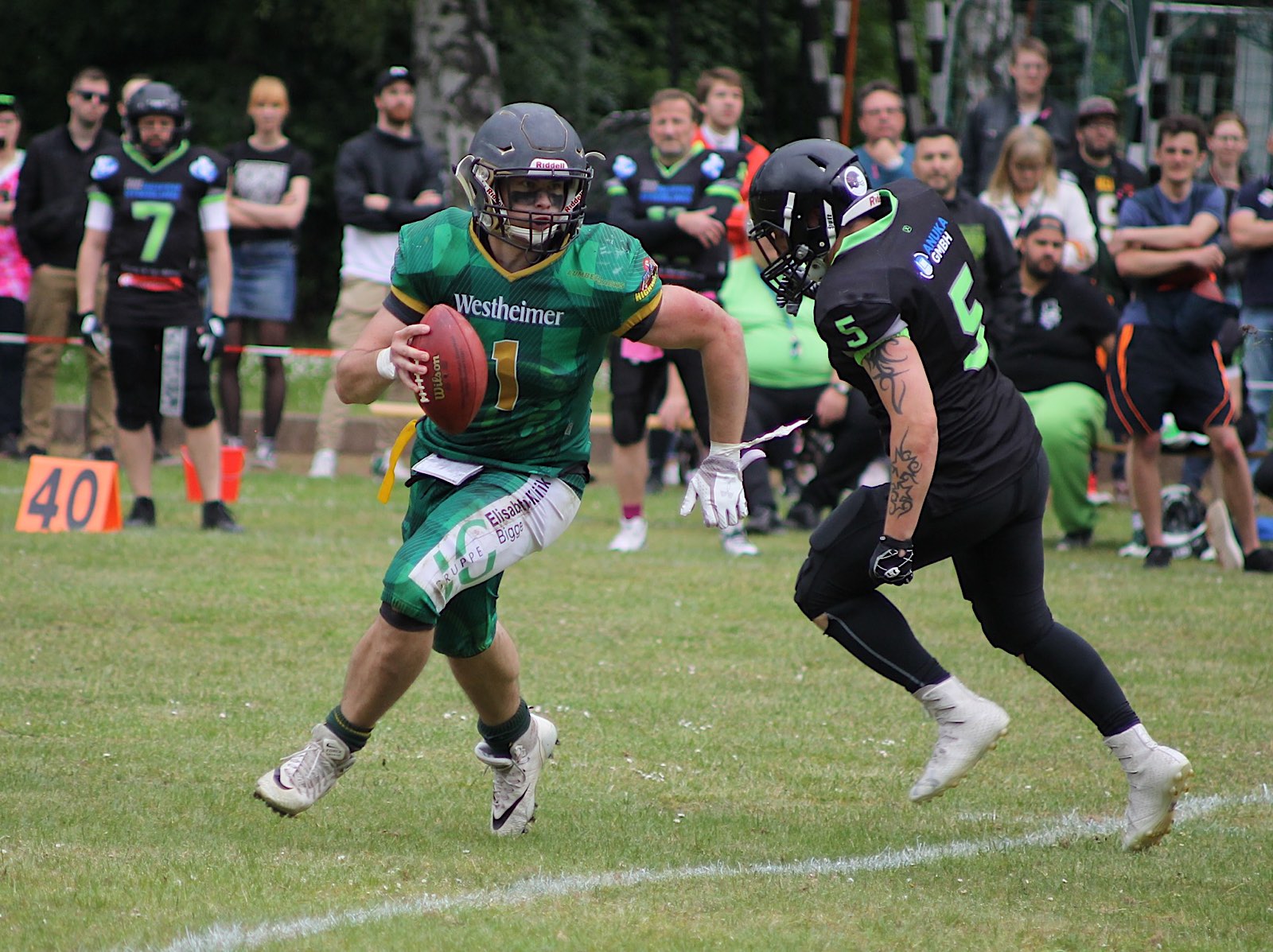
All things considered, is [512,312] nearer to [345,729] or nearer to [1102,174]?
[345,729]

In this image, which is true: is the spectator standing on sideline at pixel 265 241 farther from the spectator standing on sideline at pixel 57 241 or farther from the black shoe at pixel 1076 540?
the black shoe at pixel 1076 540

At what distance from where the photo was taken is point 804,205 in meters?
4.56

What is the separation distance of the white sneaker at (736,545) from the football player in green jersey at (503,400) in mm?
4594

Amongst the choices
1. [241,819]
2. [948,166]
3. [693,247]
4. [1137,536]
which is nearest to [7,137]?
[693,247]

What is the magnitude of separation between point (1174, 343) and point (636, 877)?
597 cm

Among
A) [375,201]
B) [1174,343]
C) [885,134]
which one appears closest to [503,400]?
[1174,343]

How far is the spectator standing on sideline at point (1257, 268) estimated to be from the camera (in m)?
9.70

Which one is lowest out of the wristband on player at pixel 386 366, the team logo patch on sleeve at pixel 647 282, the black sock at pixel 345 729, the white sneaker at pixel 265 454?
the white sneaker at pixel 265 454

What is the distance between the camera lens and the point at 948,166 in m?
9.45

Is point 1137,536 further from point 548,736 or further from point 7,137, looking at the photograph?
point 7,137

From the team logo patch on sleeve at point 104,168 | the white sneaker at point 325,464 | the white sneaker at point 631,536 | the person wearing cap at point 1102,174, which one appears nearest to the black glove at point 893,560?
the white sneaker at point 631,536

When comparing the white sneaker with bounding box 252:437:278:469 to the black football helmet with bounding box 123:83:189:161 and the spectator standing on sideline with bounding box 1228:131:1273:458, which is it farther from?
the spectator standing on sideline with bounding box 1228:131:1273:458

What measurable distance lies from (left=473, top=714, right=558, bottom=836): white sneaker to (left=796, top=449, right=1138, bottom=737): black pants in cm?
86

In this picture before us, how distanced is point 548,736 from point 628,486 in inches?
184
